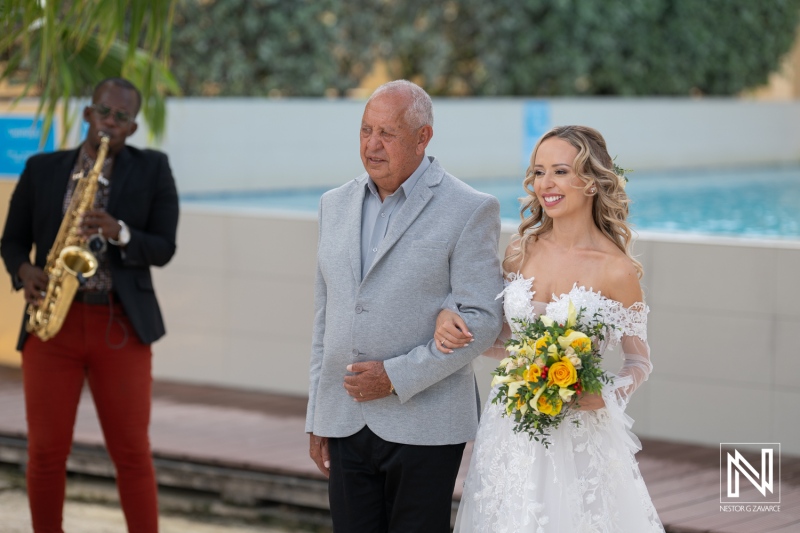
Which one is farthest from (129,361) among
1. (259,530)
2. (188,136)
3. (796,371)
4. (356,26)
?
(356,26)

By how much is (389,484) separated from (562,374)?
2.01 feet

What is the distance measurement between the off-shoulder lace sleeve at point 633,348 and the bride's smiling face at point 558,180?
34 centimetres

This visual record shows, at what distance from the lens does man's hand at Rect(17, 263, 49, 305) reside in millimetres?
4453

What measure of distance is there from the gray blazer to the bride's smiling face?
6.2 inches

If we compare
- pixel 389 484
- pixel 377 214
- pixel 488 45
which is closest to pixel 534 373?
pixel 389 484

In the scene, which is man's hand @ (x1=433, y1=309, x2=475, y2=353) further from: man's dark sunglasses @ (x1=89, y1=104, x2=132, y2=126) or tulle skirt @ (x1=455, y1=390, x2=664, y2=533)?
man's dark sunglasses @ (x1=89, y1=104, x2=132, y2=126)

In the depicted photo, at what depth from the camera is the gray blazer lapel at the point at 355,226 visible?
3.48m

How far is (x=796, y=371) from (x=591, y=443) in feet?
9.54

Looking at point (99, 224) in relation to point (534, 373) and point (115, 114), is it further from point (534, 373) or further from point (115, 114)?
point (534, 373)

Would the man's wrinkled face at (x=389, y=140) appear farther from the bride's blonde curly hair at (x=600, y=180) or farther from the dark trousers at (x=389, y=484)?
the dark trousers at (x=389, y=484)

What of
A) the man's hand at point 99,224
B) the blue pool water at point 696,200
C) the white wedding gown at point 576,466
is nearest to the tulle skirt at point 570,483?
the white wedding gown at point 576,466

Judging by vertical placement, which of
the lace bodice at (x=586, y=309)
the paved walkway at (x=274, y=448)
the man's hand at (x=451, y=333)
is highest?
the lace bodice at (x=586, y=309)

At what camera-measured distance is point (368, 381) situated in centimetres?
338

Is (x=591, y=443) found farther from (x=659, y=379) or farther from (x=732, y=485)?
(x=659, y=379)
